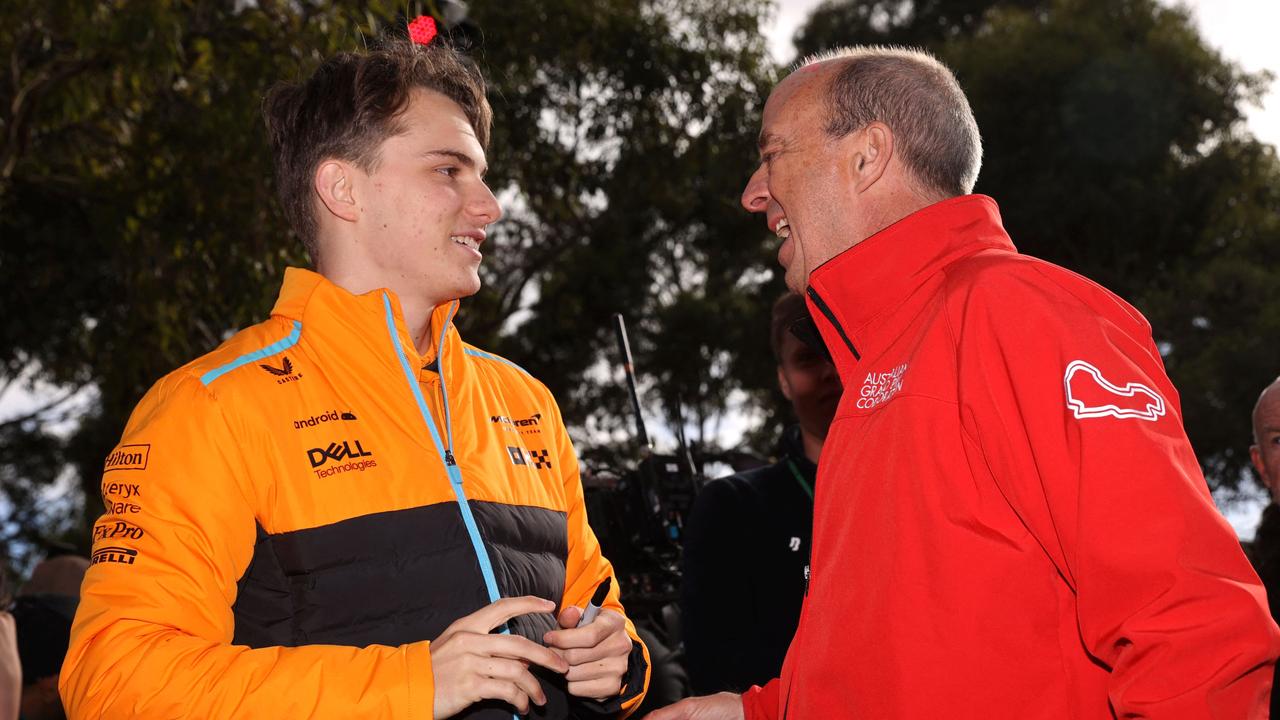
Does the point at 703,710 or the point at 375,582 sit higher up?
the point at 375,582

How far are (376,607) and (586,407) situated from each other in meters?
16.3

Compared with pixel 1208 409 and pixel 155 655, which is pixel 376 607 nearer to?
pixel 155 655

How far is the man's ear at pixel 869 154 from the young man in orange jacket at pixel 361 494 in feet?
2.69

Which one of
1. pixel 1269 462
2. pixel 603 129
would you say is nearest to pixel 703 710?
pixel 1269 462

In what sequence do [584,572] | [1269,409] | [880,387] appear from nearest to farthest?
[880,387] → [584,572] → [1269,409]

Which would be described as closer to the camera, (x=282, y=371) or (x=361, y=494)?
(x=361, y=494)

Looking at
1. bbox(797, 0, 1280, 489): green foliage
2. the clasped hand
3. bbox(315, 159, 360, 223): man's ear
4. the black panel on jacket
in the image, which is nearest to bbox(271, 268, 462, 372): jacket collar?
bbox(315, 159, 360, 223): man's ear

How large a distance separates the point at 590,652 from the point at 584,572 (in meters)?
0.47

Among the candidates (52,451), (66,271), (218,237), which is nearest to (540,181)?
(218,237)

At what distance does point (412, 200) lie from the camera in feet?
8.26

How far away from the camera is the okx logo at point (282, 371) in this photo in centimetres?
228

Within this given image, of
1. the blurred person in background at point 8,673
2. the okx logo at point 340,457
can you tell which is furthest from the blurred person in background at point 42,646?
the okx logo at point 340,457

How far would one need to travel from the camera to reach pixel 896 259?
2074 millimetres

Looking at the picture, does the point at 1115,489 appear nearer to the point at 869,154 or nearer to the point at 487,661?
the point at 869,154
